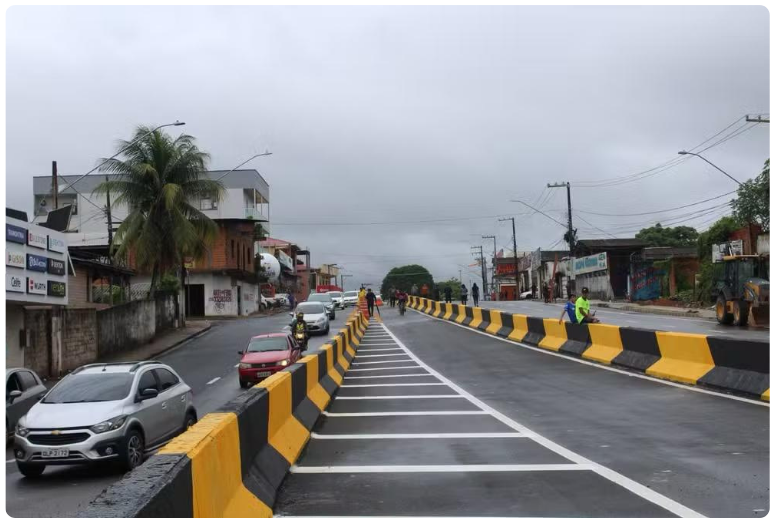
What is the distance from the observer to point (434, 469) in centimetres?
803

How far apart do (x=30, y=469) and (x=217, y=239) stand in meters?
45.5

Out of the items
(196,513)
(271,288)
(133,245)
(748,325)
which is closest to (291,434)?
(196,513)

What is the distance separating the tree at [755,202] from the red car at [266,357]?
40.7 meters

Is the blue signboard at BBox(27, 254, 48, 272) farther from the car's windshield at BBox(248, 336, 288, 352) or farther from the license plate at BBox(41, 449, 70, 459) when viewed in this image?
the license plate at BBox(41, 449, 70, 459)

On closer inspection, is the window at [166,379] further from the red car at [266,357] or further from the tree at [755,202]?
the tree at [755,202]

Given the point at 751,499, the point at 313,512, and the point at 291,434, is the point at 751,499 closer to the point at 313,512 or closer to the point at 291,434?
the point at 313,512

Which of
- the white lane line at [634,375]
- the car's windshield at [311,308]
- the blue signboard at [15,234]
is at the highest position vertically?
the blue signboard at [15,234]

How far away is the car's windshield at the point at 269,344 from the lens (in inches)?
899

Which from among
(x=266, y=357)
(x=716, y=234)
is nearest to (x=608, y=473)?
(x=266, y=357)

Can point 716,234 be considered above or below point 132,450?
above

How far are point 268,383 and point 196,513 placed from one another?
4457mm

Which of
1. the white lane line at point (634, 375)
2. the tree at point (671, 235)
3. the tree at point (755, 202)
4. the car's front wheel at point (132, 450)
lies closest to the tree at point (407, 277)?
the tree at point (671, 235)

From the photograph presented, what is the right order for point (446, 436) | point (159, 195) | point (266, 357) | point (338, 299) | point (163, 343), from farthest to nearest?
point (338, 299) < point (159, 195) < point (163, 343) < point (266, 357) < point (446, 436)

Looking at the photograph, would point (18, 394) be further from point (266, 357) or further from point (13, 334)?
point (13, 334)
